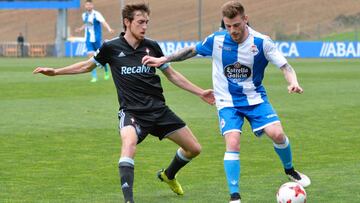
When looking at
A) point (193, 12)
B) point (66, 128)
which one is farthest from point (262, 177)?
point (193, 12)

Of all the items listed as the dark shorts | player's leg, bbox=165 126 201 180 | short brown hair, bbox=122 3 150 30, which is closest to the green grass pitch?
player's leg, bbox=165 126 201 180

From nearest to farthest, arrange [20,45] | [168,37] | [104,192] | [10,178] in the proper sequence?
[104,192] → [10,178] → [20,45] → [168,37]

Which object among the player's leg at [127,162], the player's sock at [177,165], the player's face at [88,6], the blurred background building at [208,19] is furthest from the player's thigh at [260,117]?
the blurred background building at [208,19]

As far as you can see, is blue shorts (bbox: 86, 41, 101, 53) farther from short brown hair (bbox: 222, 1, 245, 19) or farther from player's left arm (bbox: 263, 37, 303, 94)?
short brown hair (bbox: 222, 1, 245, 19)

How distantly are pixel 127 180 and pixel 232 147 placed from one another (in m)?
1.10

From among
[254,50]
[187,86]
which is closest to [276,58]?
[254,50]

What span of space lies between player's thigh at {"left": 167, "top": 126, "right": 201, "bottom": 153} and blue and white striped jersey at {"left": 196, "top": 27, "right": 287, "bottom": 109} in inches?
17.2

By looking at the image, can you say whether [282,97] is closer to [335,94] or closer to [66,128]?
[335,94]

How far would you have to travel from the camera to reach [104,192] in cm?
923

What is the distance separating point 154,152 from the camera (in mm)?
12422

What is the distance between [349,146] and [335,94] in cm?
983

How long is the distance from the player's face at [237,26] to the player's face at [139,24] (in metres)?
0.78

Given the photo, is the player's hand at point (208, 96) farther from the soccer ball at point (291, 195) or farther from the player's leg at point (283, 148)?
the soccer ball at point (291, 195)

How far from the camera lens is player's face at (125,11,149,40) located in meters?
8.59
